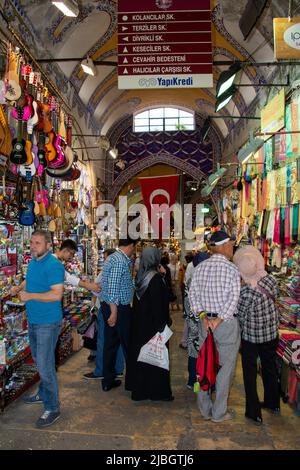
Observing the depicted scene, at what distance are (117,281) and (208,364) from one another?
3.96 ft

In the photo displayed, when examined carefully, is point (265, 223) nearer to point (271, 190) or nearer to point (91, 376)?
point (271, 190)

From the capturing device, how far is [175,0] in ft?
17.0

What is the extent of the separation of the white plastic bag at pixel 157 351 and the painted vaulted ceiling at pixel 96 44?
3723mm

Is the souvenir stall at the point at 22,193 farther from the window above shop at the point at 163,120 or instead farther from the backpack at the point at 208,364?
the window above shop at the point at 163,120

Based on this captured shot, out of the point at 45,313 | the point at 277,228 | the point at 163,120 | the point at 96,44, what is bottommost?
the point at 45,313

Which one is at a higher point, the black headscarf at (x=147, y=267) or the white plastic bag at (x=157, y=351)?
the black headscarf at (x=147, y=267)

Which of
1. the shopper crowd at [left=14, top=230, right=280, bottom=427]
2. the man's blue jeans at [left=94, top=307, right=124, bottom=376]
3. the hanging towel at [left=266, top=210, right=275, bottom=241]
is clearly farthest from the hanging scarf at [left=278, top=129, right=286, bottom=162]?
the man's blue jeans at [left=94, top=307, right=124, bottom=376]

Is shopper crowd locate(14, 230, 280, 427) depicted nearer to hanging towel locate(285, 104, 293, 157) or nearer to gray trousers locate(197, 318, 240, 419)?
gray trousers locate(197, 318, 240, 419)

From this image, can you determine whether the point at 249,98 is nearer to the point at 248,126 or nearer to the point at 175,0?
the point at 248,126

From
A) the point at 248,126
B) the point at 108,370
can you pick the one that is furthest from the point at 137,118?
the point at 108,370

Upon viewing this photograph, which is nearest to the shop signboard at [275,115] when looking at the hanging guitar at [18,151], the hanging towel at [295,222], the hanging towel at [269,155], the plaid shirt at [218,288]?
the hanging towel at [269,155]

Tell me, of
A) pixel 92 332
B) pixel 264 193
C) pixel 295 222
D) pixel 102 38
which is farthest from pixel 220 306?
pixel 102 38

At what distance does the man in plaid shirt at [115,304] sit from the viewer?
4074 millimetres

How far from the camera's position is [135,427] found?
3.30 metres
